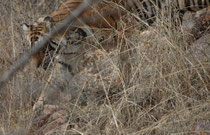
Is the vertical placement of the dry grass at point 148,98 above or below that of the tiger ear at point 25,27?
below

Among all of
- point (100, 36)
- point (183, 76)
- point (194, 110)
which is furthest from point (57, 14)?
point (194, 110)

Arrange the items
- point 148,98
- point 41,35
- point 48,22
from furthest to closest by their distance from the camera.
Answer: point 48,22 < point 41,35 < point 148,98

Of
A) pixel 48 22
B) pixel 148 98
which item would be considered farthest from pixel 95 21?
pixel 148 98

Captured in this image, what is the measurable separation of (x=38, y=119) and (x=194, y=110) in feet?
5.24

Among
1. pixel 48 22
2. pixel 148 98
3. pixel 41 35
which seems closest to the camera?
pixel 148 98

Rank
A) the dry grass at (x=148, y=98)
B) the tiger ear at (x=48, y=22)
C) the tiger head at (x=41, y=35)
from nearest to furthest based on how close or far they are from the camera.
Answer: the dry grass at (x=148, y=98)
the tiger head at (x=41, y=35)
the tiger ear at (x=48, y=22)

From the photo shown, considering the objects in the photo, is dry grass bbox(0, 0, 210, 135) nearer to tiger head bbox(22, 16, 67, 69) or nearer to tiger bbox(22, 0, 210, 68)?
tiger head bbox(22, 16, 67, 69)

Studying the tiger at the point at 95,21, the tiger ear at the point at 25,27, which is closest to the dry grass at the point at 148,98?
the tiger at the point at 95,21

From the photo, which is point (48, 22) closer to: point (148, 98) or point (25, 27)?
point (25, 27)

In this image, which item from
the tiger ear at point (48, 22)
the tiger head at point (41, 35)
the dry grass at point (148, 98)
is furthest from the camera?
the tiger ear at point (48, 22)

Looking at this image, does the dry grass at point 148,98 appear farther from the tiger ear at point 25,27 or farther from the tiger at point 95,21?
the tiger ear at point 25,27

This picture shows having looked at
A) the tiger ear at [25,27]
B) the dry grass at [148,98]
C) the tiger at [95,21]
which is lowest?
the dry grass at [148,98]

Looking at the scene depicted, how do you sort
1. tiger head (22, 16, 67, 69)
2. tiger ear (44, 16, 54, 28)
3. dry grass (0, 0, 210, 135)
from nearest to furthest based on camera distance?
dry grass (0, 0, 210, 135)
tiger head (22, 16, 67, 69)
tiger ear (44, 16, 54, 28)

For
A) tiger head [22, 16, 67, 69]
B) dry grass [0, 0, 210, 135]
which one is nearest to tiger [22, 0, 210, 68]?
tiger head [22, 16, 67, 69]
